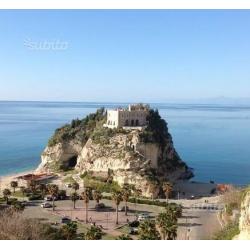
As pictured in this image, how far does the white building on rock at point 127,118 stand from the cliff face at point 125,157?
1.50 metres

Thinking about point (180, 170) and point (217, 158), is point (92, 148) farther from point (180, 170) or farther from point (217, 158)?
point (217, 158)

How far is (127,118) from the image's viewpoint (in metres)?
58.7

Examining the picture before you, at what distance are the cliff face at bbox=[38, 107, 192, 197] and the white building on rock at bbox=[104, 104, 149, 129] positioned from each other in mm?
1504

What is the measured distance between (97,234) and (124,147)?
27.4 metres

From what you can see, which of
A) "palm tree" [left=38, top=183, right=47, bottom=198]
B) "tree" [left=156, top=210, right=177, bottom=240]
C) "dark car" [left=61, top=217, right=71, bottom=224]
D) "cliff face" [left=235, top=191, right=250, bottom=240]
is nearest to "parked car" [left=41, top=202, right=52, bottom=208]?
"palm tree" [left=38, top=183, right=47, bottom=198]

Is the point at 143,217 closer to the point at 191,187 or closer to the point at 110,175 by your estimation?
the point at 110,175

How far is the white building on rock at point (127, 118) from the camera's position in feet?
191

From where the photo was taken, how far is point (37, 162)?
78.6 metres

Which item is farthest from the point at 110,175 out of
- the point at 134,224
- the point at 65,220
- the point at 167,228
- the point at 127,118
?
the point at 167,228

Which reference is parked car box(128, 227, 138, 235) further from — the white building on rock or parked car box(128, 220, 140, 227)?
the white building on rock

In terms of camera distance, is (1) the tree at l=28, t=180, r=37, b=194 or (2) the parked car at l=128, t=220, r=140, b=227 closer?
(2) the parked car at l=128, t=220, r=140, b=227

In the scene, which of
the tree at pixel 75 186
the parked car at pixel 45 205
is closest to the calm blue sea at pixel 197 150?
the tree at pixel 75 186

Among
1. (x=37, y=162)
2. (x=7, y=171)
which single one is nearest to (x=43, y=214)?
(x=7, y=171)

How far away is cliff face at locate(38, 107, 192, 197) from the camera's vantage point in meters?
52.5
